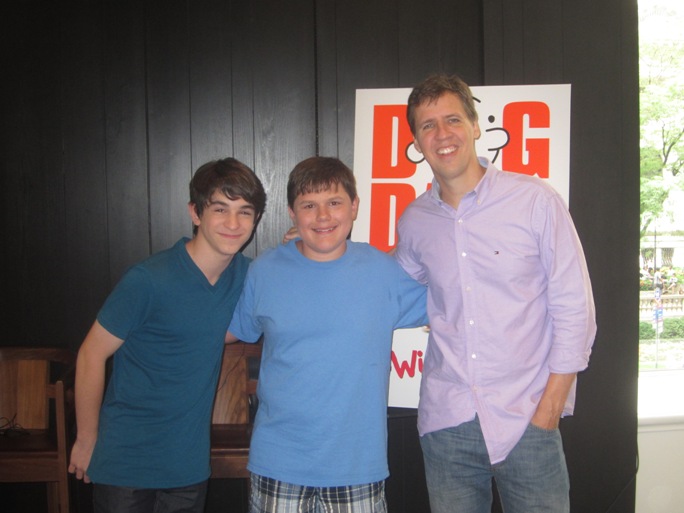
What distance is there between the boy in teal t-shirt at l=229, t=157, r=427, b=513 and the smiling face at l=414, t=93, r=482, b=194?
23 centimetres

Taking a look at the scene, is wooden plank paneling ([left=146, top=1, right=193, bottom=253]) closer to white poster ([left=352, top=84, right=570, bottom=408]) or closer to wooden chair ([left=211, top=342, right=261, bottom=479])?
wooden chair ([left=211, top=342, right=261, bottom=479])

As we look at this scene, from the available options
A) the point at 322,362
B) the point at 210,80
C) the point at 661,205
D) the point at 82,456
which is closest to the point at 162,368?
the point at 82,456

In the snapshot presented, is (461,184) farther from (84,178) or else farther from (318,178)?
(84,178)

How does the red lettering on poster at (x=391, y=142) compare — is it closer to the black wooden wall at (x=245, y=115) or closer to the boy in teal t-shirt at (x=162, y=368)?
the black wooden wall at (x=245, y=115)

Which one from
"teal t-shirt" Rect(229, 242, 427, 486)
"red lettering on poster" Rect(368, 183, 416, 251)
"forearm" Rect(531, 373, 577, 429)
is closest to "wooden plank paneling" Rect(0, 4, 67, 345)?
"red lettering on poster" Rect(368, 183, 416, 251)

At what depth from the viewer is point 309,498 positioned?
1353 mm

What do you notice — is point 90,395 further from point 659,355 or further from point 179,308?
point 659,355

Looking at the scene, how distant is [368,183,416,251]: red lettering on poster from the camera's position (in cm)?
225

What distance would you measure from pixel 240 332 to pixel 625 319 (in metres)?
1.83

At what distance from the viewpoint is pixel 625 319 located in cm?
252

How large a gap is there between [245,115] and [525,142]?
1.24 m

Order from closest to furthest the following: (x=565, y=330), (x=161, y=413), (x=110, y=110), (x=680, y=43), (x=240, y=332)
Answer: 1. (x=565, y=330)
2. (x=161, y=413)
3. (x=240, y=332)
4. (x=110, y=110)
5. (x=680, y=43)

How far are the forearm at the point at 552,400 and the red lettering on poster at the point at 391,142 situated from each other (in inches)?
44.6

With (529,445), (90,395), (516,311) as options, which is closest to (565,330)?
(516,311)
